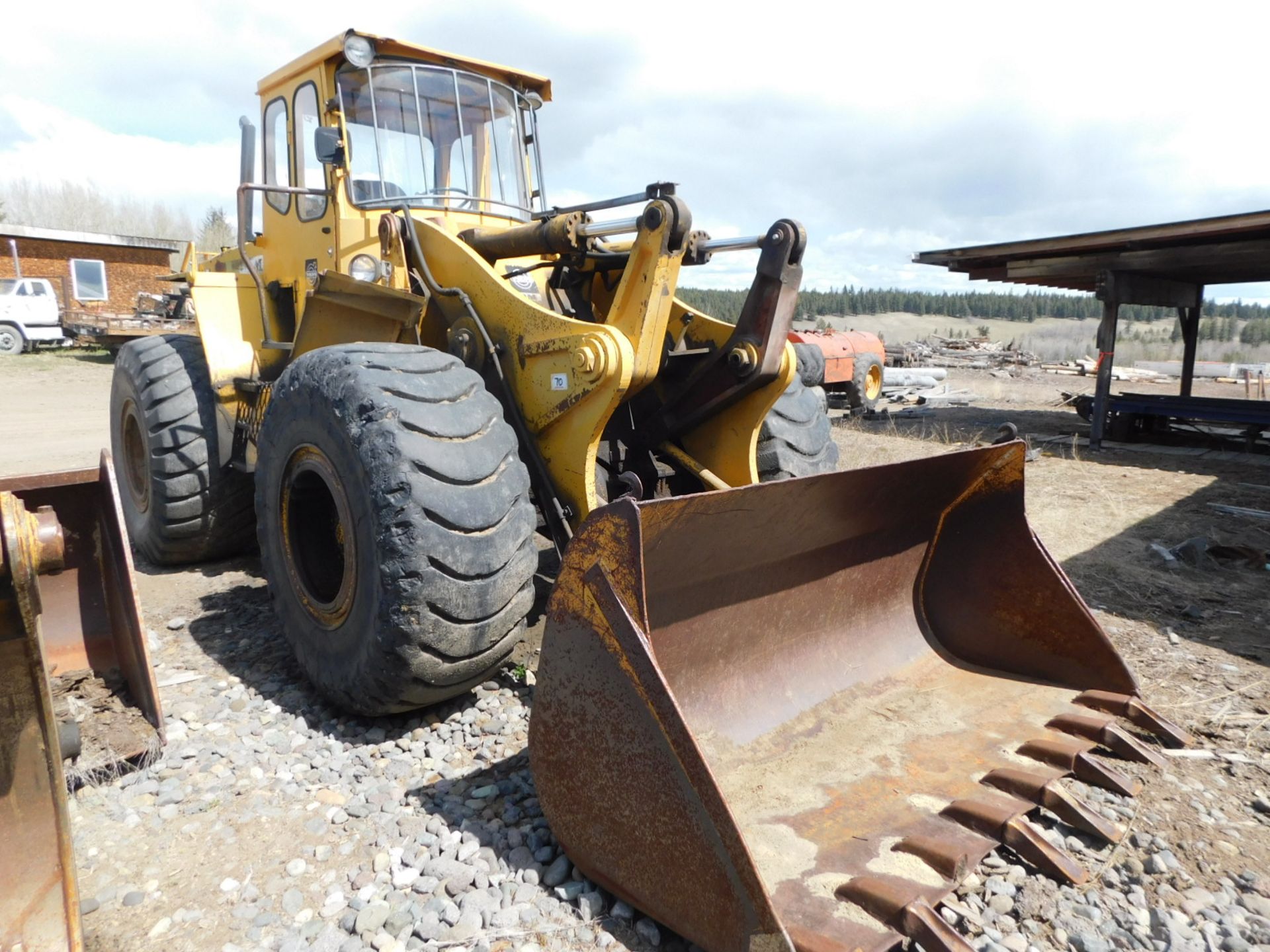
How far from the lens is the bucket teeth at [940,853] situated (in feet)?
7.32

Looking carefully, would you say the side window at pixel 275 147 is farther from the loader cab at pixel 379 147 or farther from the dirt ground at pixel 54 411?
the dirt ground at pixel 54 411

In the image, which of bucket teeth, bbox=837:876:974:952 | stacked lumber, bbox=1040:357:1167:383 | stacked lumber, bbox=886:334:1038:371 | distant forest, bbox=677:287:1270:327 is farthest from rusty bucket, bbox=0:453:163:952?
distant forest, bbox=677:287:1270:327

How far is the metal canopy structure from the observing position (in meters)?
9.89

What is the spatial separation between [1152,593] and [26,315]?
2601 centimetres

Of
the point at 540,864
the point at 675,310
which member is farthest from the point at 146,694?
the point at 675,310

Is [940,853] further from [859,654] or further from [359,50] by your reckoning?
[359,50]

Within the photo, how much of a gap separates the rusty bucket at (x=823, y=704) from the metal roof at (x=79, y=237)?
28.9 meters

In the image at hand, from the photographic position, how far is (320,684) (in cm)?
323

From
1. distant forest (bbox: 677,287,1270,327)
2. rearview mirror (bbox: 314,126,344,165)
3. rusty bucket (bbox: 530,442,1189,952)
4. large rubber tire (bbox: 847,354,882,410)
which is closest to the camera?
rusty bucket (bbox: 530,442,1189,952)

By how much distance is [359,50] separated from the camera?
399 centimetres

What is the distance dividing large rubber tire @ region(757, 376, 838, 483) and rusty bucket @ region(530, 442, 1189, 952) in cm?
83

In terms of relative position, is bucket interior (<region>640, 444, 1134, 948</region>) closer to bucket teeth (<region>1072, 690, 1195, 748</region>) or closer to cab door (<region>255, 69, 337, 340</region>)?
bucket teeth (<region>1072, 690, 1195, 748</region>)

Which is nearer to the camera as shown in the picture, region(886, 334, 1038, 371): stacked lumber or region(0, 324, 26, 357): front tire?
region(0, 324, 26, 357): front tire

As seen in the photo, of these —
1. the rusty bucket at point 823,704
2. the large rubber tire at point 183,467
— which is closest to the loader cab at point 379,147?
the large rubber tire at point 183,467
